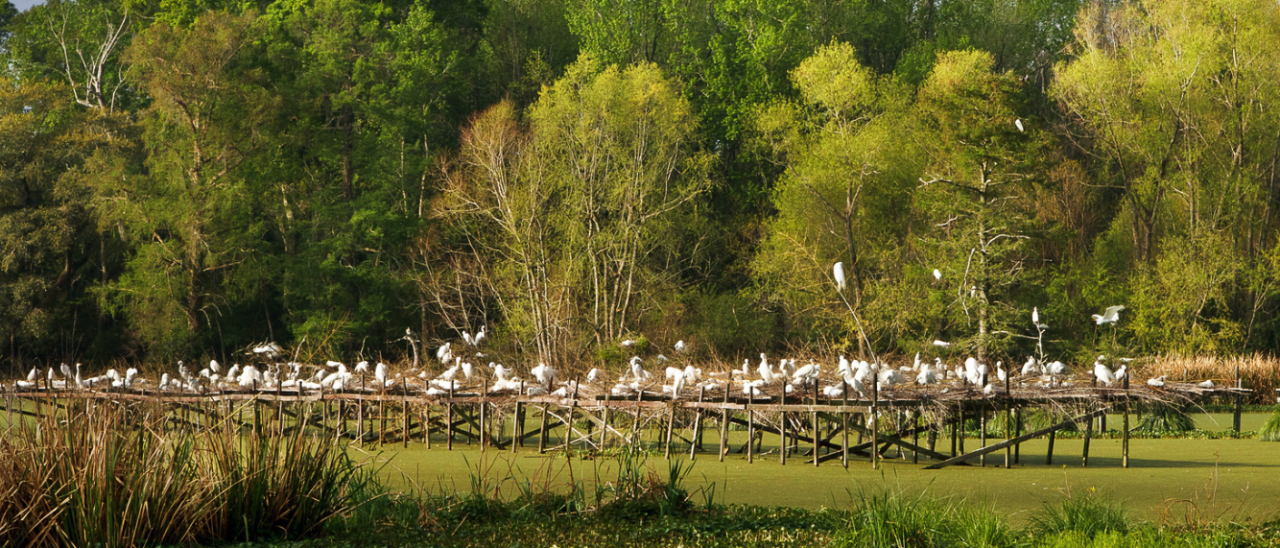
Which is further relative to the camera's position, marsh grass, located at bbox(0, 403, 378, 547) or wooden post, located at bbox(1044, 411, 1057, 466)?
wooden post, located at bbox(1044, 411, 1057, 466)

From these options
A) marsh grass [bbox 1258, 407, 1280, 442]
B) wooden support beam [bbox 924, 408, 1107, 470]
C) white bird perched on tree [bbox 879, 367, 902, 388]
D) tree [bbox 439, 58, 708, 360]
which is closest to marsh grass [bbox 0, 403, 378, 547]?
wooden support beam [bbox 924, 408, 1107, 470]

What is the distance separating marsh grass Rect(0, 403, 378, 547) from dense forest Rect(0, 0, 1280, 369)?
1960cm

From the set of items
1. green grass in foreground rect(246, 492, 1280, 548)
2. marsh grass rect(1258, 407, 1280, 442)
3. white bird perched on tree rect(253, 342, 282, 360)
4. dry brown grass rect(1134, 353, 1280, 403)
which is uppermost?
green grass in foreground rect(246, 492, 1280, 548)

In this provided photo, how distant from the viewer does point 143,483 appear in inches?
295

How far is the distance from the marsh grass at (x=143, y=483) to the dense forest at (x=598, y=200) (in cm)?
1960

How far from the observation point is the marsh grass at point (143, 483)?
23.6 feet

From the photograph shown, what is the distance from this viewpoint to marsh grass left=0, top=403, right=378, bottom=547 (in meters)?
7.21

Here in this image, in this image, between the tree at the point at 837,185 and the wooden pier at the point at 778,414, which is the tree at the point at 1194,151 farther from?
the wooden pier at the point at 778,414

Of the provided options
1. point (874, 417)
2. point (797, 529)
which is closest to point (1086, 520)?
point (797, 529)

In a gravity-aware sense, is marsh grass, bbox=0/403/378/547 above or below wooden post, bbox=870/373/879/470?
above

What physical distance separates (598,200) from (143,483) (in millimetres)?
24930

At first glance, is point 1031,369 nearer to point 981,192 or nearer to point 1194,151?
point 981,192

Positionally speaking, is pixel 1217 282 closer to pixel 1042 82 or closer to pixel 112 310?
pixel 1042 82

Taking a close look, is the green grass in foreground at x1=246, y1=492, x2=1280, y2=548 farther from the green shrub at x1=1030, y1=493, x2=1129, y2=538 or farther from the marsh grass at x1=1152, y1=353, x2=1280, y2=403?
the marsh grass at x1=1152, y1=353, x2=1280, y2=403
